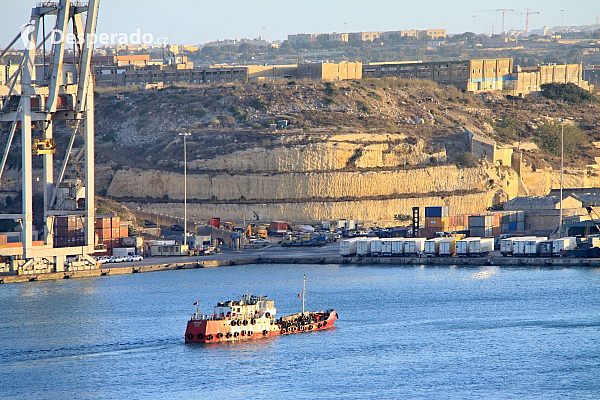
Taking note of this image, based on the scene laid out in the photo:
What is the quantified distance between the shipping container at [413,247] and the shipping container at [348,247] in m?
3.82

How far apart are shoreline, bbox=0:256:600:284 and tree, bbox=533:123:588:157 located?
45.1 metres

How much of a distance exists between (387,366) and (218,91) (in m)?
78.0

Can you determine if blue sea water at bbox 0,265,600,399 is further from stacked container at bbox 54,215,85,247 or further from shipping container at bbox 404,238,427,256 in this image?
shipping container at bbox 404,238,427,256

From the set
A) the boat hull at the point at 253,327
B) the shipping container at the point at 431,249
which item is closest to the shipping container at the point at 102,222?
the shipping container at the point at 431,249

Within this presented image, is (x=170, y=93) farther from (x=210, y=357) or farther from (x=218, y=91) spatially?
(x=210, y=357)

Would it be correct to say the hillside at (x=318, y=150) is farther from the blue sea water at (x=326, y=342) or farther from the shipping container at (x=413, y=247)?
the blue sea water at (x=326, y=342)

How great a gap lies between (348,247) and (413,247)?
15.8 feet

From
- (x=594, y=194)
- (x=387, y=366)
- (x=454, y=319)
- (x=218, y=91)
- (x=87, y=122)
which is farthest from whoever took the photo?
(x=218, y=91)

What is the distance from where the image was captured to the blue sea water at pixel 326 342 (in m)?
49.0

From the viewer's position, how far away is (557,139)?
128 meters

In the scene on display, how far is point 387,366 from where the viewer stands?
52281 mm

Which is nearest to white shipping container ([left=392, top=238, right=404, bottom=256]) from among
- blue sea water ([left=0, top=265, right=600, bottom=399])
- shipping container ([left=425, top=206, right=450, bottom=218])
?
shipping container ([left=425, top=206, right=450, bottom=218])

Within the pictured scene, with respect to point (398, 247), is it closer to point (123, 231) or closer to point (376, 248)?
point (376, 248)

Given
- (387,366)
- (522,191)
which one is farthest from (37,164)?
(387,366)
